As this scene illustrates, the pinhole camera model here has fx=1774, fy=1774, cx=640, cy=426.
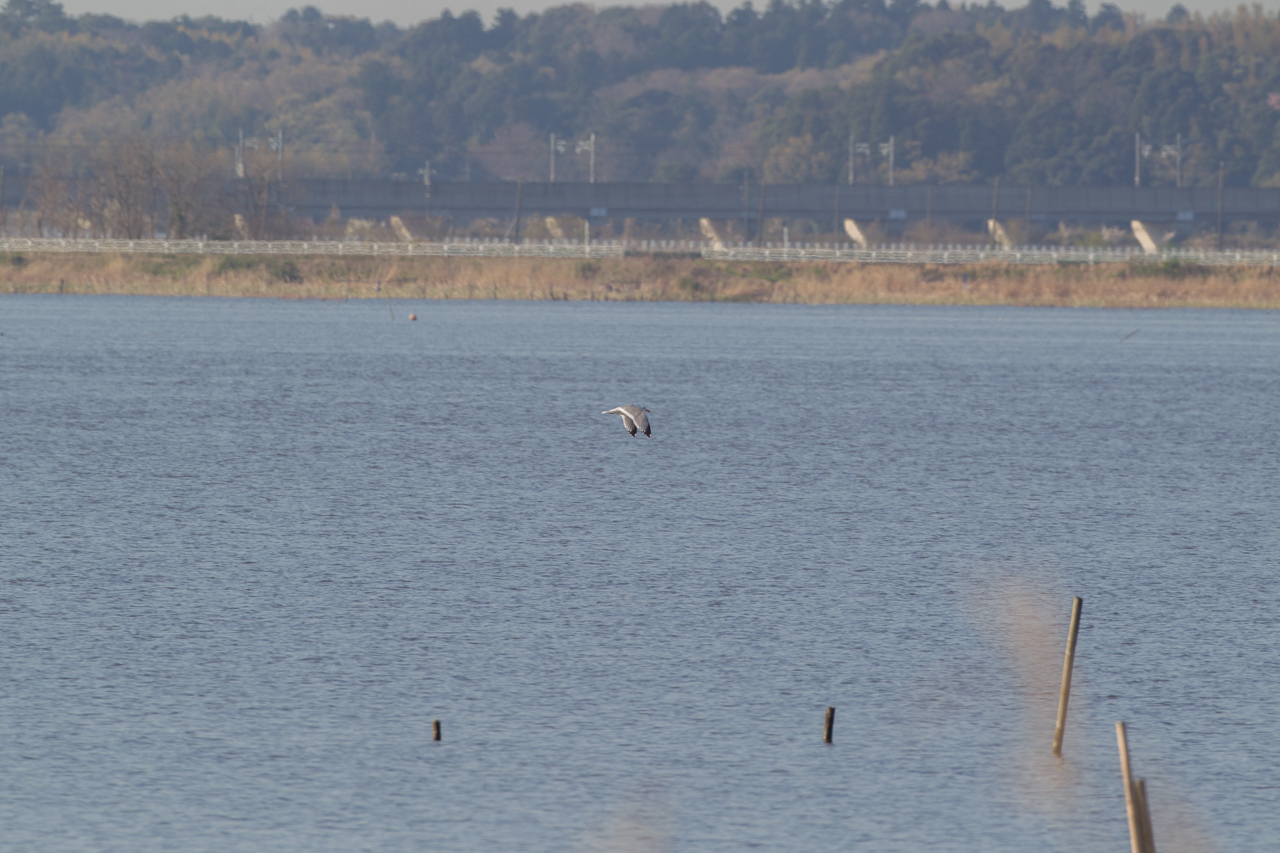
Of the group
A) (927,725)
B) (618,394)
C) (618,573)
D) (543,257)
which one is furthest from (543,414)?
(543,257)

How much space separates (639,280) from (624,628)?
387 feet

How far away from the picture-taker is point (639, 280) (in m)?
142

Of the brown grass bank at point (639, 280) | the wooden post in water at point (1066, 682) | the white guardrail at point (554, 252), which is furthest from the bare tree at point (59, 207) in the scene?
the wooden post in water at point (1066, 682)

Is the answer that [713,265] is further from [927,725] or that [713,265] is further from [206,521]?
[927,725]

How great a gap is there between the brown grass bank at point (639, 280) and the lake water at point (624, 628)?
7901 cm

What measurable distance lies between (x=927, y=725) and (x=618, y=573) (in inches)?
392

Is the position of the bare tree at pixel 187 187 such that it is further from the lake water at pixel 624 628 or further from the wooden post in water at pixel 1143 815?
the wooden post in water at pixel 1143 815

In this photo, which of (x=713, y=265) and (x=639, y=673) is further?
(x=713, y=265)

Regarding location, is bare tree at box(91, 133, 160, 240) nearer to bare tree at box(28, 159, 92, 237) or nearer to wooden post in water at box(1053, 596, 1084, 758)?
bare tree at box(28, 159, 92, 237)

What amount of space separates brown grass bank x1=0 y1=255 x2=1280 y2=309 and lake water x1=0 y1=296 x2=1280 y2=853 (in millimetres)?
79007

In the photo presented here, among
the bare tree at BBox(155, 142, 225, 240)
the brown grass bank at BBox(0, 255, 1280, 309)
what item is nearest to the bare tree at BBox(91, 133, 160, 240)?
the bare tree at BBox(155, 142, 225, 240)

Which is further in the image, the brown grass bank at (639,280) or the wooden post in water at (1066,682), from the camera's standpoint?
the brown grass bank at (639,280)

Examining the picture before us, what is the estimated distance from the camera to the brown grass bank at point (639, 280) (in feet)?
450

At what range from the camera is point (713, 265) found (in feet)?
470
